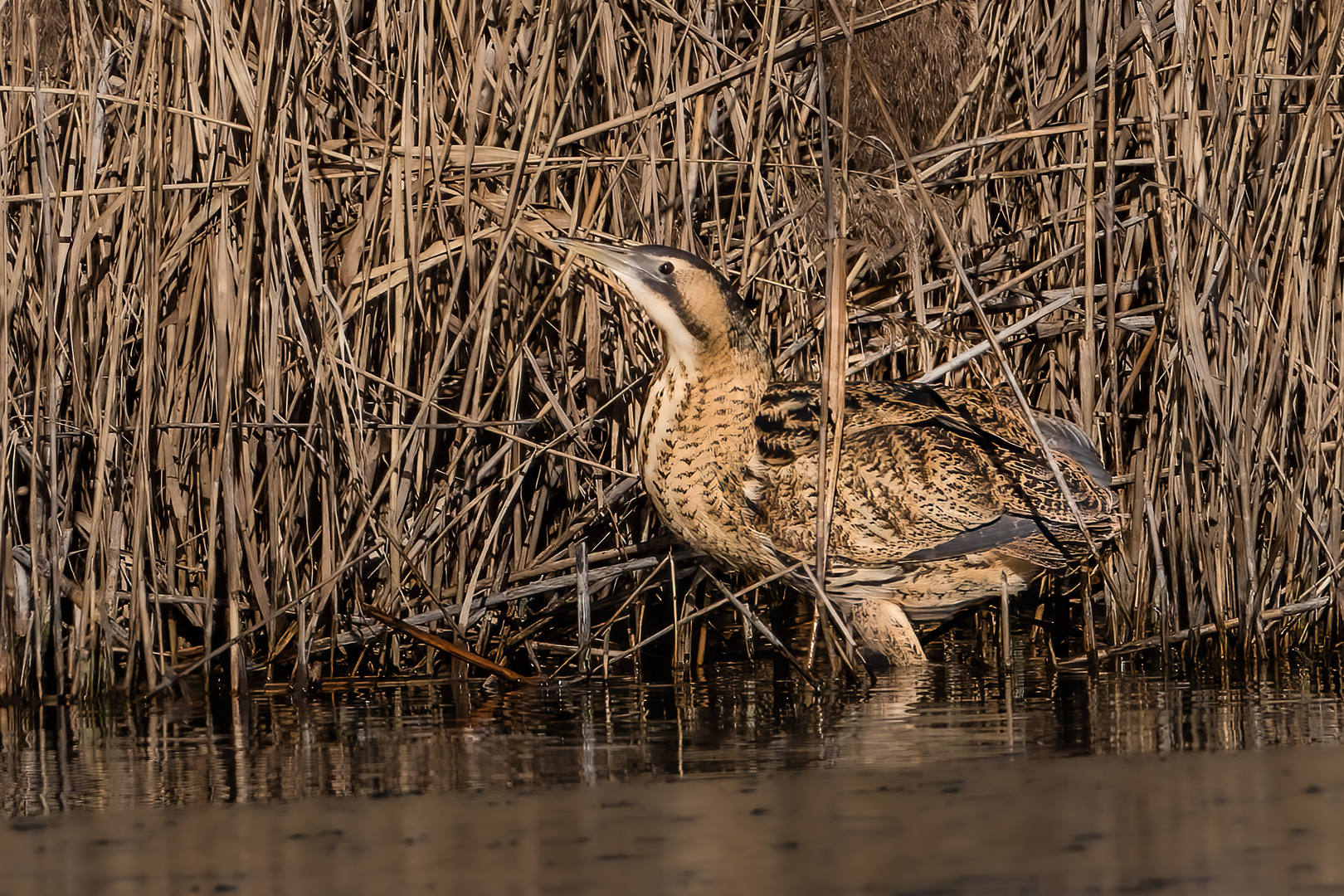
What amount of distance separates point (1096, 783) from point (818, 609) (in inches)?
64.5

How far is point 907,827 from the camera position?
2.73m

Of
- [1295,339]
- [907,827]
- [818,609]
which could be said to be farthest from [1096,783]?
[1295,339]

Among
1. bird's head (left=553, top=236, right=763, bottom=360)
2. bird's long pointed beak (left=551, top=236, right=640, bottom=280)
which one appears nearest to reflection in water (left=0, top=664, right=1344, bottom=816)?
bird's head (left=553, top=236, right=763, bottom=360)

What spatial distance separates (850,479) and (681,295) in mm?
684

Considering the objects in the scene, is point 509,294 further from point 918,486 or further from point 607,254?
point 918,486

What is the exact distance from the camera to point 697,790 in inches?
122

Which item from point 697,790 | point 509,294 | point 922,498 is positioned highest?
point 509,294

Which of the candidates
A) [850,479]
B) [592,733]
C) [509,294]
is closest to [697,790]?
[592,733]

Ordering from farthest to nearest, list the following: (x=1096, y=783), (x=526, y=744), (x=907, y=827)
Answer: (x=526, y=744)
(x=1096, y=783)
(x=907, y=827)

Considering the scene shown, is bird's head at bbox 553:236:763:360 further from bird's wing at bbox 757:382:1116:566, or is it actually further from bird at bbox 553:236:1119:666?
bird's wing at bbox 757:382:1116:566

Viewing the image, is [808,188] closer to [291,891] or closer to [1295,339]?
[1295,339]

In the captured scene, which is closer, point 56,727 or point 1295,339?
point 56,727

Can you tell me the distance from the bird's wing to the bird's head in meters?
0.26

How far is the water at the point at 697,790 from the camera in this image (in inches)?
98.8
